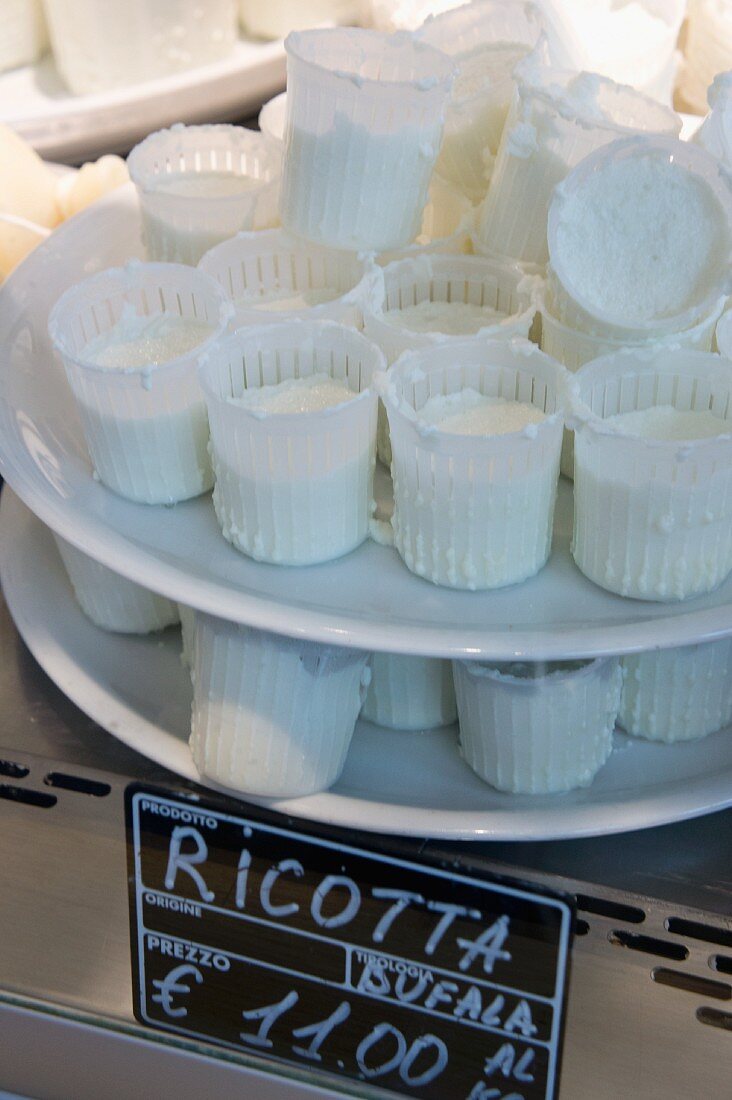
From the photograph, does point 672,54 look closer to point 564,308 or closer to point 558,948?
point 564,308

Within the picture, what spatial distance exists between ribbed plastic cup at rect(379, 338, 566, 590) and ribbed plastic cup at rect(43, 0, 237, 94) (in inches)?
34.1

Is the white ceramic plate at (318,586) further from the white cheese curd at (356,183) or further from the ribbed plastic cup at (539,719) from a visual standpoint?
the white cheese curd at (356,183)

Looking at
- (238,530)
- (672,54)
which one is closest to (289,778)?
(238,530)

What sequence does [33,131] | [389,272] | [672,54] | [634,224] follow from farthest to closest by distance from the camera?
[33,131] < [672,54] < [389,272] < [634,224]

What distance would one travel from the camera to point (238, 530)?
2.47ft

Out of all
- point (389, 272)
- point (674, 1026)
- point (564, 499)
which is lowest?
point (674, 1026)

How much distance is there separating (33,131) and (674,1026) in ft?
3.72

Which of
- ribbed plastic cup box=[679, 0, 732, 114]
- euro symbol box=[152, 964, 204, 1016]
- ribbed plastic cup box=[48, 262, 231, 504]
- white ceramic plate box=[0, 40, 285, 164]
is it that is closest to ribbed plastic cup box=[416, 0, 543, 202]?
ribbed plastic cup box=[48, 262, 231, 504]

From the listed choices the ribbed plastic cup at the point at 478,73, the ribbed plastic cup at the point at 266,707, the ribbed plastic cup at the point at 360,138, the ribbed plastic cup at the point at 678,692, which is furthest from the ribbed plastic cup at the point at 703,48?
the ribbed plastic cup at the point at 266,707

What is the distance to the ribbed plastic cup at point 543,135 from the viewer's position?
33.0 inches

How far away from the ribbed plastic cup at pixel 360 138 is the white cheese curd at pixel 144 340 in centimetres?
12

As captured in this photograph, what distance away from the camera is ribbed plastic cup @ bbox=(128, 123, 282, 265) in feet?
3.11

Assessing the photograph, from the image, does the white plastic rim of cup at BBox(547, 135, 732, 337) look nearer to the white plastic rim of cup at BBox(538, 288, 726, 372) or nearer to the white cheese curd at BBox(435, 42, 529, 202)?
the white plastic rim of cup at BBox(538, 288, 726, 372)

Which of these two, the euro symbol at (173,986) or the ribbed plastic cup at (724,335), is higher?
the ribbed plastic cup at (724,335)
